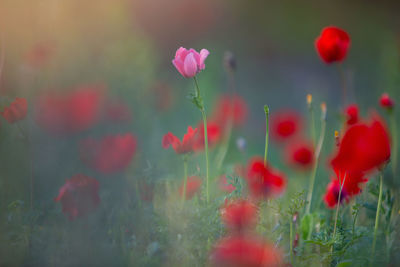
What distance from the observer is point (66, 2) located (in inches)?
94.4

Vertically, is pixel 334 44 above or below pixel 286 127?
above

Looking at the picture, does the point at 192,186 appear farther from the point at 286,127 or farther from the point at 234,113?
the point at 234,113

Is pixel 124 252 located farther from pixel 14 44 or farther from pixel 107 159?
pixel 14 44

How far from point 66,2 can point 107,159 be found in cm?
158

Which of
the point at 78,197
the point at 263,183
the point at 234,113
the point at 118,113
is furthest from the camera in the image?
the point at 234,113

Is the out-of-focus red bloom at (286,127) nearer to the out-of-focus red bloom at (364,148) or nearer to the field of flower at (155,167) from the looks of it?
the field of flower at (155,167)

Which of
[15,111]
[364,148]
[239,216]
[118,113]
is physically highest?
[118,113]

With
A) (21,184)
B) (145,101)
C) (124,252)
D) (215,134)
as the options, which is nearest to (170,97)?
(145,101)

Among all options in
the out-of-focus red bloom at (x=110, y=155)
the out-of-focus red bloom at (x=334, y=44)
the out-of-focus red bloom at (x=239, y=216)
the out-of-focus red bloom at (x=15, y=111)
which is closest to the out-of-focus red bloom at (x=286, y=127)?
the out-of-focus red bloom at (x=334, y=44)

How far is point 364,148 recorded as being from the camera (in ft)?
2.61

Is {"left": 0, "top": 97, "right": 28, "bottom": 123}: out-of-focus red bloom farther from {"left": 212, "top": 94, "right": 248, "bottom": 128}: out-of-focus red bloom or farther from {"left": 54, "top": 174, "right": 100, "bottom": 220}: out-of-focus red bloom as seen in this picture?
{"left": 212, "top": 94, "right": 248, "bottom": 128}: out-of-focus red bloom

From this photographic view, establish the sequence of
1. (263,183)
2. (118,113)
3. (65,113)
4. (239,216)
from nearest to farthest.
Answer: (239,216) → (263,183) → (65,113) → (118,113)

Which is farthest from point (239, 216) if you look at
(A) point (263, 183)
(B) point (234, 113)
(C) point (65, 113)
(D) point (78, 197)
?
(B) point (234, 113)

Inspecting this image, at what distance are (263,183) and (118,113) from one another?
0.87 m
